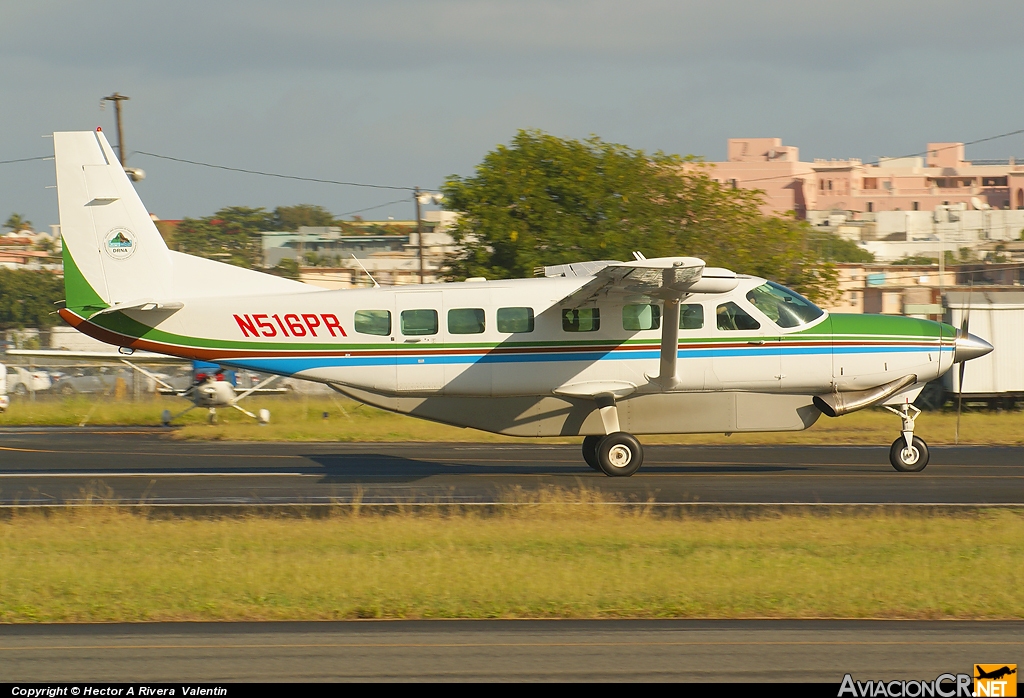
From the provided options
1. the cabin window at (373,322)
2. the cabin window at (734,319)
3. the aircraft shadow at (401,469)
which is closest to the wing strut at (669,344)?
the cabin window at (734,319)

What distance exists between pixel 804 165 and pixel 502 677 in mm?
153462

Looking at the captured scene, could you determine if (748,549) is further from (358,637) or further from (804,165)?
(804,165)

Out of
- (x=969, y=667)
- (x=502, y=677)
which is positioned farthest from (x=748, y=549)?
(x=502, y=677)

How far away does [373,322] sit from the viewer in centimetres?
1694

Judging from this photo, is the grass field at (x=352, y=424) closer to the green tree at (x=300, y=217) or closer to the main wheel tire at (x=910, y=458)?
the main wheel tire at (x=910, y=458)

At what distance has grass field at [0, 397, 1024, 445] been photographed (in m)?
23.8

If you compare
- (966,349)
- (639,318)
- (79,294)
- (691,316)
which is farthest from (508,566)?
(966,349)

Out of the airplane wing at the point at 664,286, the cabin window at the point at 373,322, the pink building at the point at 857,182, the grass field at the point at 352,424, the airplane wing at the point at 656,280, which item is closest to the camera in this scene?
the airplane wing at the point at 656,280

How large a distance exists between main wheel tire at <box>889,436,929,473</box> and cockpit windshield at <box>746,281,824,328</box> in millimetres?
2438

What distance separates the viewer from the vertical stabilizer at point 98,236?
16750mm

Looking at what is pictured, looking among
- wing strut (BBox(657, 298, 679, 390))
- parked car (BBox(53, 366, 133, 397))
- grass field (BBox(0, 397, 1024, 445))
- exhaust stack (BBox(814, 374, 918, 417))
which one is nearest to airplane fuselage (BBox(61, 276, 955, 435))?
exhaust stack (BBox(814, 374, 918, 417))

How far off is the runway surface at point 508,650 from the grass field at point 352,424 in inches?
608

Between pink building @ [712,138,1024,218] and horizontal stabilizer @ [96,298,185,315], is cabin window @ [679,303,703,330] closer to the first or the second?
horizontal stabilizer @ [96,298,185,315]

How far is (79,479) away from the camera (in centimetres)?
1689
